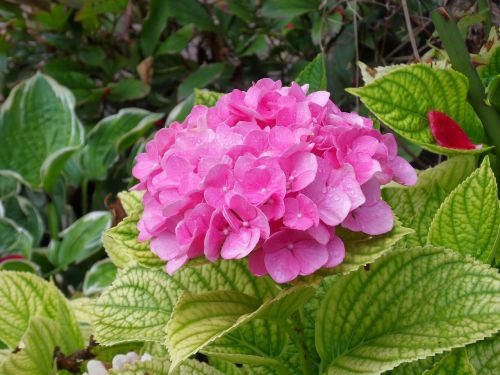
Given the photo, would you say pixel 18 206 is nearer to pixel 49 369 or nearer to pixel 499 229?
pixel 49 369

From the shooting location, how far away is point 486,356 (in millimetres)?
518

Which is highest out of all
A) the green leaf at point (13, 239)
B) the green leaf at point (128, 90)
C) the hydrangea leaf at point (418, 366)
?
the hydrangea leaf at point (418, 366)

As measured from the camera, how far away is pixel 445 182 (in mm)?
642

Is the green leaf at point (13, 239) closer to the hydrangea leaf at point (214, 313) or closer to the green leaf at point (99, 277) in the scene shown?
the green leaf at point (99, 277)

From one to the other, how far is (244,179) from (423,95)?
0.25 meters

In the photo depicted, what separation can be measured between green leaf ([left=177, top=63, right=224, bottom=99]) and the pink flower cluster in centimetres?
101

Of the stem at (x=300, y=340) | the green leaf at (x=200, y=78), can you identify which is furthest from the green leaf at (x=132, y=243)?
the green leaf at (x=200, y=78)

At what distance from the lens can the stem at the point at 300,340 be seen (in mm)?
539

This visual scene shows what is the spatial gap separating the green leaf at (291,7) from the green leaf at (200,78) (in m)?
0.23

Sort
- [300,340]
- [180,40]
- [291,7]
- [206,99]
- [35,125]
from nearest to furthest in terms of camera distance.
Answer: [300,340]
[206,99]
[291,7]
[35,125]
[180,40]

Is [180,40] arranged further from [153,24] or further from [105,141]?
[105,141]

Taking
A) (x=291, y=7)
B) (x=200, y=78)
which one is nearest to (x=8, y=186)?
(x=200, y=78)

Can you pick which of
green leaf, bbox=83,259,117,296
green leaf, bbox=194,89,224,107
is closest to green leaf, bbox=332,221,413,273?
green leaf, bbox=194,89,224,107

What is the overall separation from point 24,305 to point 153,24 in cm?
95
